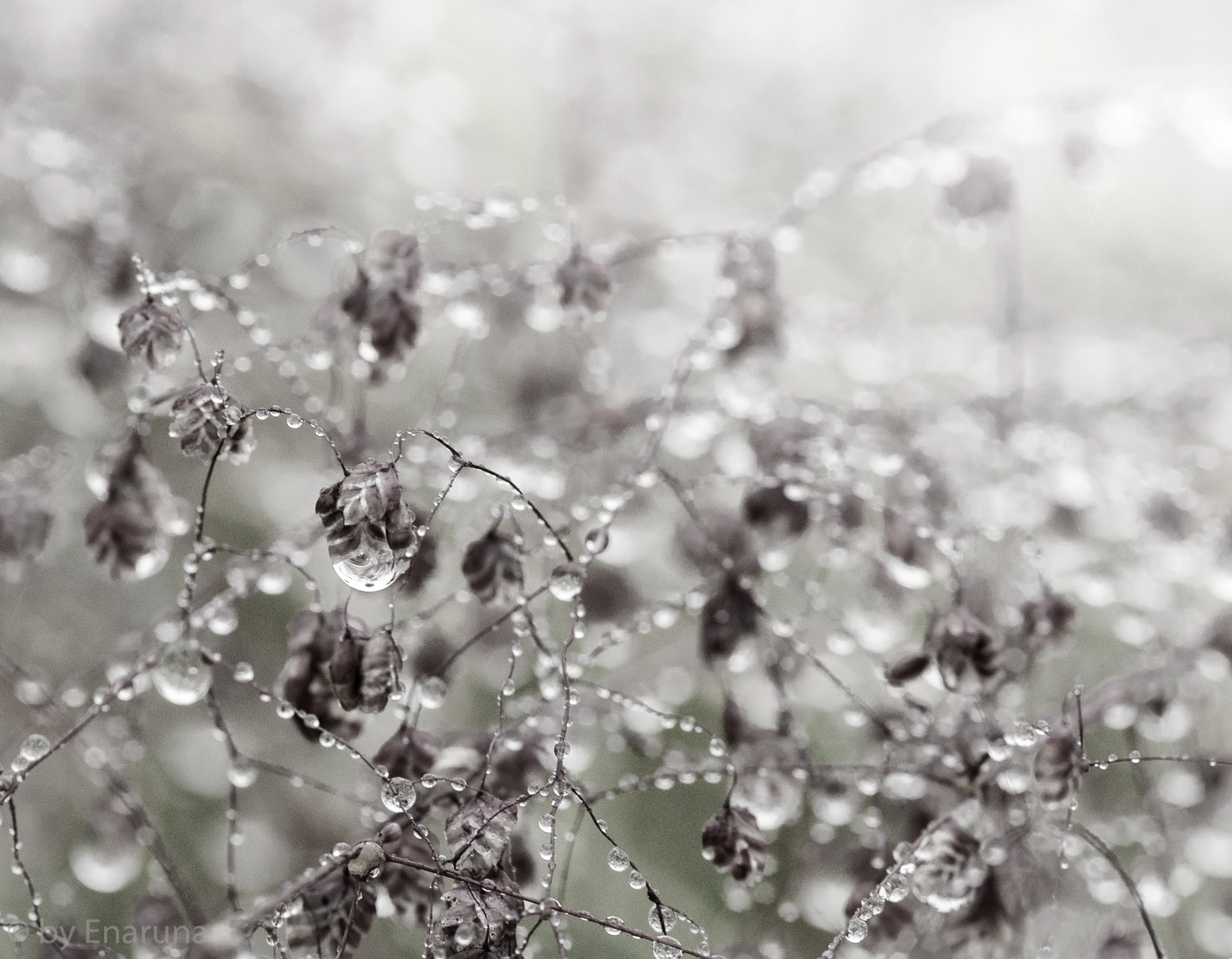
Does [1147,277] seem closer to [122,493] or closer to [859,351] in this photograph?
[859,351]

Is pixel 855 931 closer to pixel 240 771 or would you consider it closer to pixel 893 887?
pixel 893 887

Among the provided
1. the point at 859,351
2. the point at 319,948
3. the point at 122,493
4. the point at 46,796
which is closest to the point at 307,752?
the point at 46,796

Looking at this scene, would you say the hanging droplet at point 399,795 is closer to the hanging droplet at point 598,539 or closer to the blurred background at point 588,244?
the hanging droplet at point 598,539

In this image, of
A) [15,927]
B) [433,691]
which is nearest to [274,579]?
[433,691]

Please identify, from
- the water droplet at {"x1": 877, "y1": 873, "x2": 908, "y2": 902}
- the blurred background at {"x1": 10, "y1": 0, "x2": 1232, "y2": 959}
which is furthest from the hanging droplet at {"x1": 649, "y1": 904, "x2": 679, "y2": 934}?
the blurred background at {"x1": 10, "y1": 0, "x2": 1232, "y2": 959}

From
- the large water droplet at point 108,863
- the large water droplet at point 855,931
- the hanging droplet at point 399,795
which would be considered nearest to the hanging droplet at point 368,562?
the hanging droplet at point 399,795
